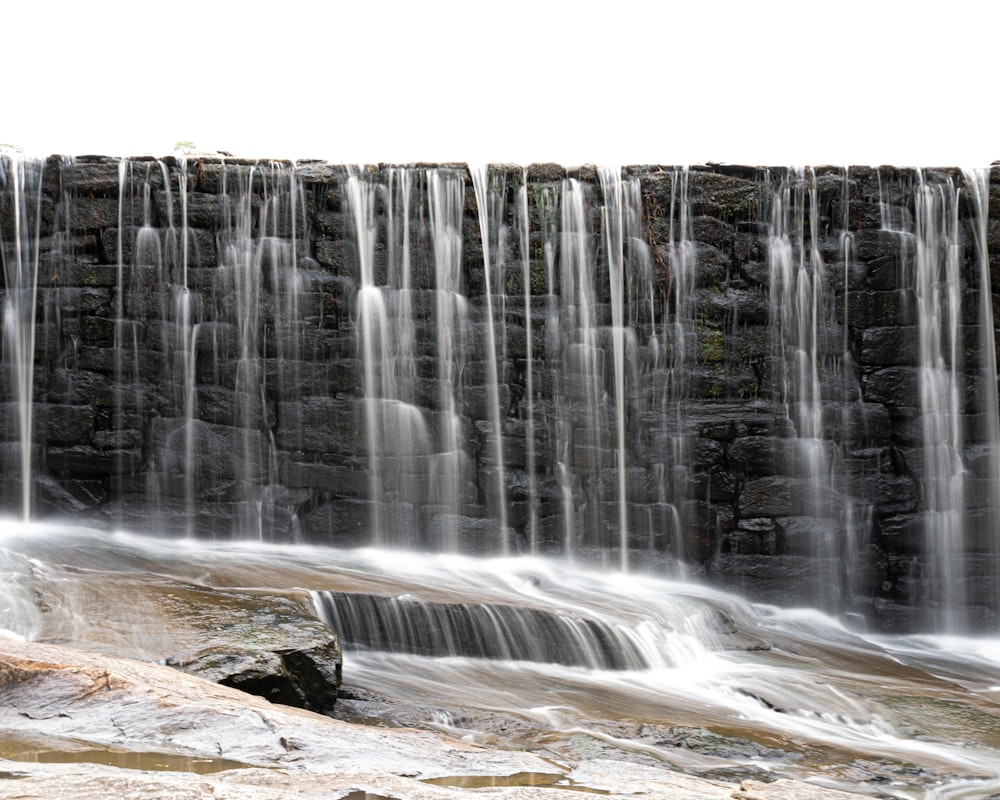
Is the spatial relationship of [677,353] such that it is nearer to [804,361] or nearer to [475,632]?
[804,361]

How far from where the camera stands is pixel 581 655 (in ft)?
23.2

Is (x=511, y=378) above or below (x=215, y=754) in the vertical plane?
above

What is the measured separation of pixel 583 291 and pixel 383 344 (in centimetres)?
189

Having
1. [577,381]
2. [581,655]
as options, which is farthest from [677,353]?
[581,655]

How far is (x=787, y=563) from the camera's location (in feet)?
31.2

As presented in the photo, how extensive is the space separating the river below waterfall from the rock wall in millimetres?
499

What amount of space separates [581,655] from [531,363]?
3.26 meters

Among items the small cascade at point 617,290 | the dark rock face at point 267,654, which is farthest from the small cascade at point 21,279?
the small cascade at point 617,290

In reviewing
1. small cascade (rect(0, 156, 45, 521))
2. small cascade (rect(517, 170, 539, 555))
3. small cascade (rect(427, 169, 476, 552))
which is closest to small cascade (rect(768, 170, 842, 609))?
small cascade (rect(517, 170, 539, 555))

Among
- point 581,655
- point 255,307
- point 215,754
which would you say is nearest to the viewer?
point 215,754

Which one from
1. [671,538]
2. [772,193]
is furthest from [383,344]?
[772,193]

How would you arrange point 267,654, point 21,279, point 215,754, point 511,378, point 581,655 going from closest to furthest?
point 215,754 → point 267,654 → point 581,655 → point 21,279 → point 511,378

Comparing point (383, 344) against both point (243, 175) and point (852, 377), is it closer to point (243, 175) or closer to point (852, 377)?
point (243, 175)

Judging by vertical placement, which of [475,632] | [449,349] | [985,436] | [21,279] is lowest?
[475,632]
